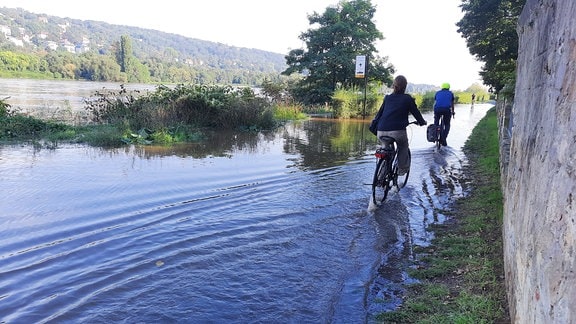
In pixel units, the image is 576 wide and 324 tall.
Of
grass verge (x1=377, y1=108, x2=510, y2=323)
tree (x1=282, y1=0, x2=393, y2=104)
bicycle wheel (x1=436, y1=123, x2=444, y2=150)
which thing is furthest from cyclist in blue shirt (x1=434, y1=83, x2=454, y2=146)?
tree (x1=282, y1=0, x2=393, y2=104)

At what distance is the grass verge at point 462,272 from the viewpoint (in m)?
3.53

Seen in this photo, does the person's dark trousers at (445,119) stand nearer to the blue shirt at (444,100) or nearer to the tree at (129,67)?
the blue shirt at (444,100)

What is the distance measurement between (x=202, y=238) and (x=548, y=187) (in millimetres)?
4115

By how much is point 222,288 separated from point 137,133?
1055 cm

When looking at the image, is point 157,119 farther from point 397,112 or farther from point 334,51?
point 334,51

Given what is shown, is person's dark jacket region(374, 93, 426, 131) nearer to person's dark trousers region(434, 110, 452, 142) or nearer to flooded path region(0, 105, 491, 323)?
flooded path region(0, 105, 491, 323)

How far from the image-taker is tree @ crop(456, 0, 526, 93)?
89.0 ft

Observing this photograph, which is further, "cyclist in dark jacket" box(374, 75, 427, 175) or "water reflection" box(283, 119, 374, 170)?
"water reflection" box(283, 119, 374, 170)

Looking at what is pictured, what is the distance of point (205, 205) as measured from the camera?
6.79 m

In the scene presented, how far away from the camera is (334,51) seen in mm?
29453

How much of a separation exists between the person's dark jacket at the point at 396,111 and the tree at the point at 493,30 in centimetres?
2236

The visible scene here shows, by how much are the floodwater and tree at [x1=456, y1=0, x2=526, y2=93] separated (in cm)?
2155

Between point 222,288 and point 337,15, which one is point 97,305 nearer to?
point 222,288

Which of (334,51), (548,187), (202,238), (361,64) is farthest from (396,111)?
(334,51)
